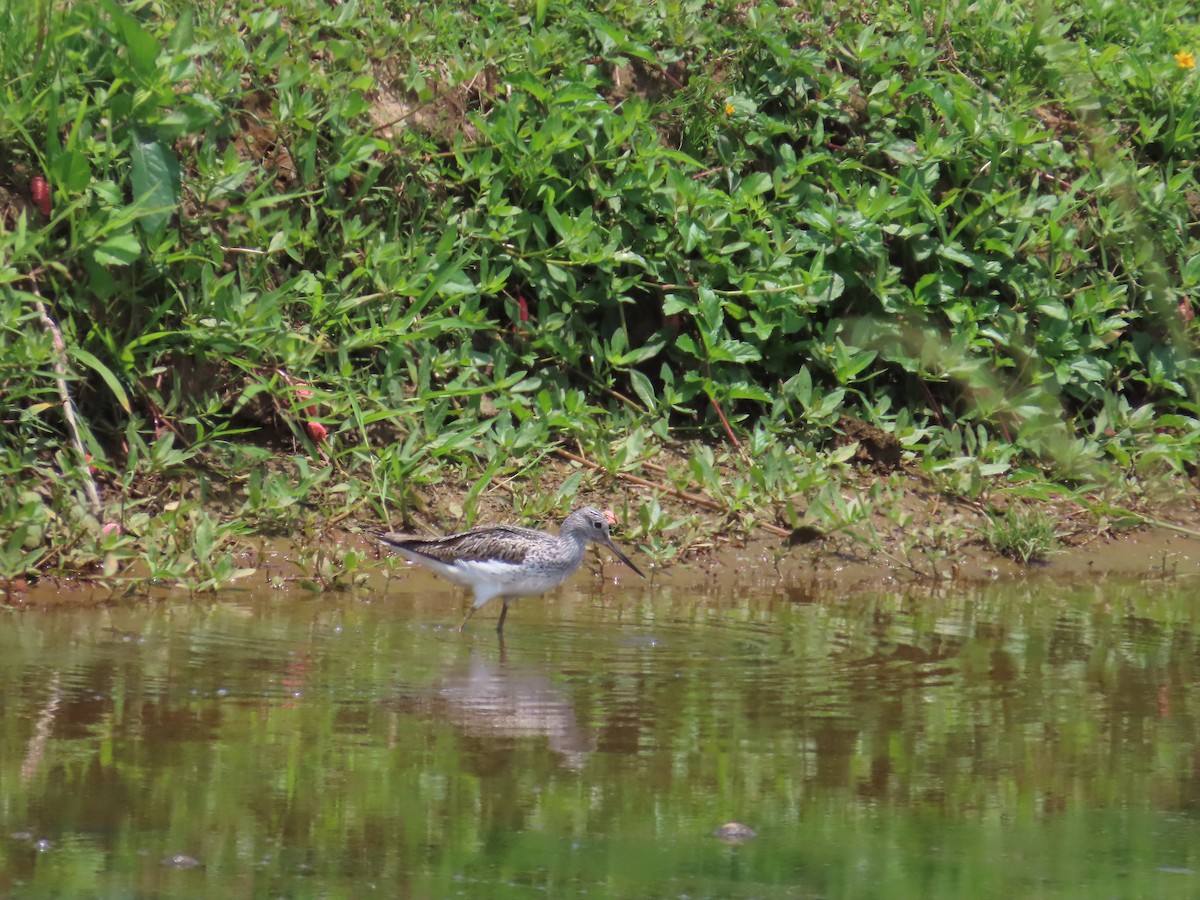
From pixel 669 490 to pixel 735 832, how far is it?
14.5 feet

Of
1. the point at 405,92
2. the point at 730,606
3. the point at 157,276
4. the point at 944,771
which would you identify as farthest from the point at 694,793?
the point at 405,92

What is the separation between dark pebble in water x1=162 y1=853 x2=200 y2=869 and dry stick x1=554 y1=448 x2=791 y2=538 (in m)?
4.84

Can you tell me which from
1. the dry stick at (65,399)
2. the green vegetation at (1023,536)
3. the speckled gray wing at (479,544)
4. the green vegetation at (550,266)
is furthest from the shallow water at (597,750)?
the green vegetation at (550,266)

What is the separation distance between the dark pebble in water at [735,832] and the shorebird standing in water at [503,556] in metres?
2.92

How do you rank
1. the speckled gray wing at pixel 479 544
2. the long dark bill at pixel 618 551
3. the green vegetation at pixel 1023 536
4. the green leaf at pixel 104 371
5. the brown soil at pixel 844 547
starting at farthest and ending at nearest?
the green vegetation at pixel 1023 536
the brown soil at pixel 844 547
the long dark bill at pixel 618 551
the green leaf at pixel 104 371
the speckled gray wing at pixel 479 544

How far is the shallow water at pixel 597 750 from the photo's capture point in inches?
153

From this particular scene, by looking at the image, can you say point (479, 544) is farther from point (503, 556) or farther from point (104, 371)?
point (104, 371)

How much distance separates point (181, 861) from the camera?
3.83 m

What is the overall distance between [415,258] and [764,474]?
2112 mm

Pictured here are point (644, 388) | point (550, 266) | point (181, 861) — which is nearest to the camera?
point (181, 861)

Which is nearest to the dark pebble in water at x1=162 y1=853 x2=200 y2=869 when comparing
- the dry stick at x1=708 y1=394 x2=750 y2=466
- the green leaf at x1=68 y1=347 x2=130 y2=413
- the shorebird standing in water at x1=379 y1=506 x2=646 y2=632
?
the shorebird standing in water at x1=379 y1=506 x2=646 y2=632

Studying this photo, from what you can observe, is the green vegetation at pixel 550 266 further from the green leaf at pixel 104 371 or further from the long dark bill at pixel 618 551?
the long dark bill at pixel 618 551

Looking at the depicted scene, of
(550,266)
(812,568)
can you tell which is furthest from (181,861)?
(550,266)

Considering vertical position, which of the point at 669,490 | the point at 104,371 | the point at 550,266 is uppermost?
the point at 550,266
